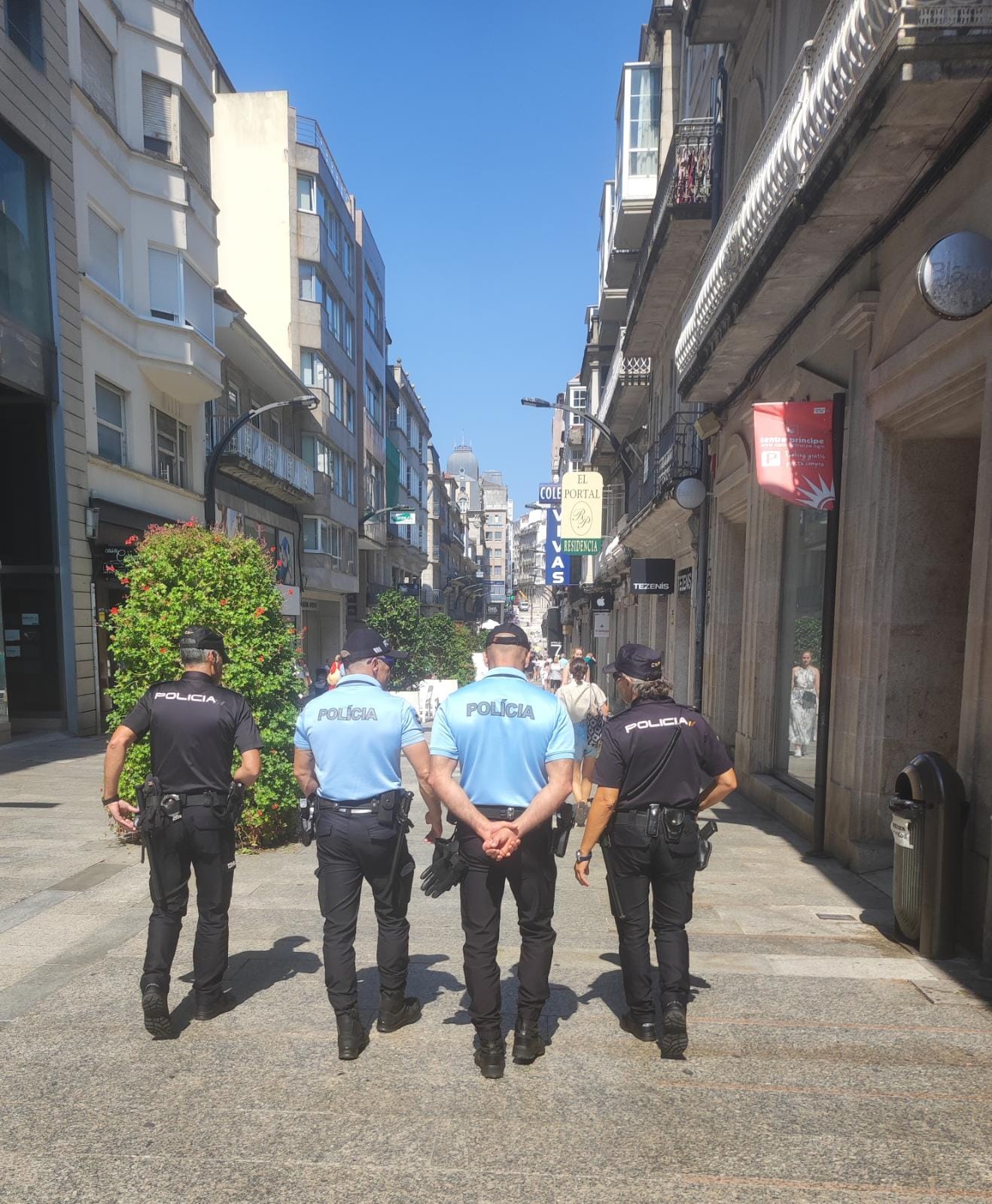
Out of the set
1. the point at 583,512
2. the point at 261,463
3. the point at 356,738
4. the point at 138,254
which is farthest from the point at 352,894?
the point at 261,463

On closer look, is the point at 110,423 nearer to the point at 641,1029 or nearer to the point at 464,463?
the point at 641,1029

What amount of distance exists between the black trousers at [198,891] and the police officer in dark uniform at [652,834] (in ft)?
5.68

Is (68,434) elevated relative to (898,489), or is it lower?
elevated

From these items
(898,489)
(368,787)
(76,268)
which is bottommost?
(368,787)

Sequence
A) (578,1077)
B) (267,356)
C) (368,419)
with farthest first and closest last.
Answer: (368,419)
(267,356)
(578,1077)

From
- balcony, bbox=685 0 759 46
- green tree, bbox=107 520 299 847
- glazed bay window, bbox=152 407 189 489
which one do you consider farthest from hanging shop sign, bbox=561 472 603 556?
green tree, bbox=107 520 299 847

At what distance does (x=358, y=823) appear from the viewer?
3.38 metres

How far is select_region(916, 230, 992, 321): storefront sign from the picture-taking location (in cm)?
442

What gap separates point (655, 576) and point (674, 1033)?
12.9 metres

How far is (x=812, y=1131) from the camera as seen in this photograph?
2.79m

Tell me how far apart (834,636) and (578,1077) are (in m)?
4.98

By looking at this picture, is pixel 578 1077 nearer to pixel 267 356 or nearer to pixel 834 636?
pixel 834 636

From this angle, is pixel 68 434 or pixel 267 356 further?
pixel 267 356

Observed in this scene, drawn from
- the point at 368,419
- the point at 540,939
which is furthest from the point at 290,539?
the point at 540,939
